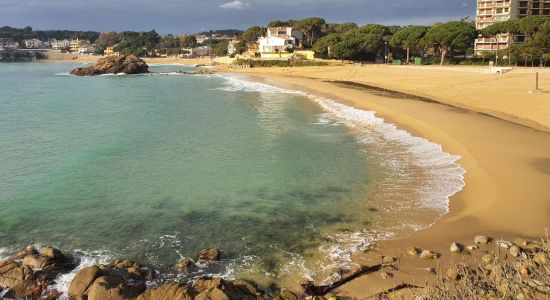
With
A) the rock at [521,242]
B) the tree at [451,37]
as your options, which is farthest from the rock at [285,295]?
the tree at [451,37]

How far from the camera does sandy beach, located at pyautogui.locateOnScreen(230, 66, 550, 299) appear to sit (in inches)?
442

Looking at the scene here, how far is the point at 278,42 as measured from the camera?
376 feet

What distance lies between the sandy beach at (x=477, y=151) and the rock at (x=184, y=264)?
389 cm

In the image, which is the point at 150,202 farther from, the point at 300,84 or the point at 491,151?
the point at 300,84

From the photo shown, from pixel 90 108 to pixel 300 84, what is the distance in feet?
104

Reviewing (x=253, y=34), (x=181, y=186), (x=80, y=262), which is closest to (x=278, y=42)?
(x=253, y=34)

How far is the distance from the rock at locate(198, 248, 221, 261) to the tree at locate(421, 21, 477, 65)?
71.3m

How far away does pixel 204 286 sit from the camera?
927 centimetres

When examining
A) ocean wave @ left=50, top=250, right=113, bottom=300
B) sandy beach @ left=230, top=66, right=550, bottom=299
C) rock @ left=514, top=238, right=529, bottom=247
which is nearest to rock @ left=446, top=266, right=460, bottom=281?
sandy beach @ left=230, top=66, right=550, bottom=299

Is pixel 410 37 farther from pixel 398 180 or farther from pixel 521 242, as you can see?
pixel 521 242

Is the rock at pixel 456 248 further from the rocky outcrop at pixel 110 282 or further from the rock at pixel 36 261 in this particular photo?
the rock at pixel 36 261

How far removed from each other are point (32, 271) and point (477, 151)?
1859cm

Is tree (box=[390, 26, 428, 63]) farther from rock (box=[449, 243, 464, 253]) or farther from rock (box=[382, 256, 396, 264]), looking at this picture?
rock (box=[382, 256, 396, 264])

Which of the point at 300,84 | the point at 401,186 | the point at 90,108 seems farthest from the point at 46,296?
the point at 300,84
